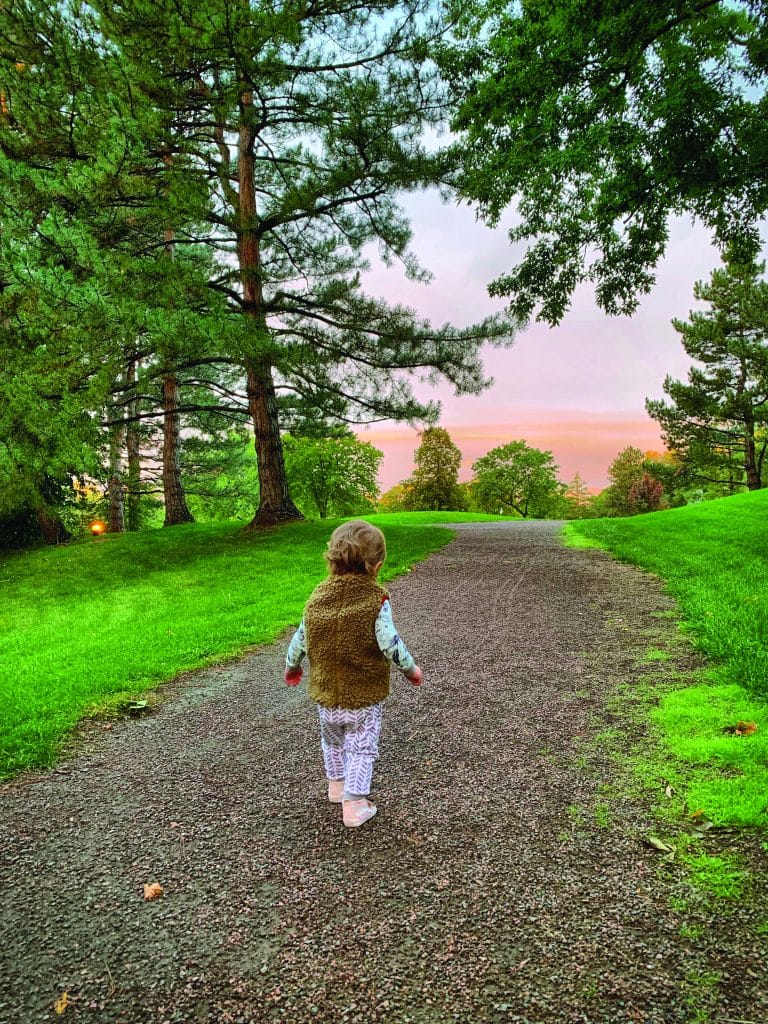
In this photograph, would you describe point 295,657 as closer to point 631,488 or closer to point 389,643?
point 389,643

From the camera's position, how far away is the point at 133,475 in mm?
19453

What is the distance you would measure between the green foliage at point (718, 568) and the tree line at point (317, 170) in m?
4.37

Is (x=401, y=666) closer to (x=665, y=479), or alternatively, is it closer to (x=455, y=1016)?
(x=455, y=1016)

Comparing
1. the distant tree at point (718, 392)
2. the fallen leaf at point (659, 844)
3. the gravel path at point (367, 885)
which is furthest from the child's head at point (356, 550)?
the distant tree at point (718, 392)

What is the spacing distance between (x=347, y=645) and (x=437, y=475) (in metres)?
41.2

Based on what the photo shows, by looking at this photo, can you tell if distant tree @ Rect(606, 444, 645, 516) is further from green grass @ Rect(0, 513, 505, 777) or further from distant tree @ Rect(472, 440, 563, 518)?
green grass @ Rect(0, 513, 505, 777)

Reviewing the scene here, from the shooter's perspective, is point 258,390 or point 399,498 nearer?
point 258,390

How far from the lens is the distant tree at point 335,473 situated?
3478 cm

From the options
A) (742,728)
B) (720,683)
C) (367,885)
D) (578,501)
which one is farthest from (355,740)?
(578,501)

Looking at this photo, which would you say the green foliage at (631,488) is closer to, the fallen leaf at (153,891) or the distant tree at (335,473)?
the distant tree at (335,473)

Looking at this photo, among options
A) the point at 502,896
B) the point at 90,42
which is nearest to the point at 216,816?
the point at 502,896

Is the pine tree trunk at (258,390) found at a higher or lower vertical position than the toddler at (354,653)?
higher

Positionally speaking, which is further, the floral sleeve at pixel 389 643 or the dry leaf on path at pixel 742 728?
the dry leaf on path at pixel 742 728

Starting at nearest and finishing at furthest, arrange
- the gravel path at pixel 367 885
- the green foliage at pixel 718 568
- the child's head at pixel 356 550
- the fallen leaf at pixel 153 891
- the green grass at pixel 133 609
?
the gravel path at pixel 367 885 → the fallen leaf at pixel 153 891 → the child's head at pixel 356 550 → the green foliage at pixel 718 568 → the green grass at pixel 133 609
